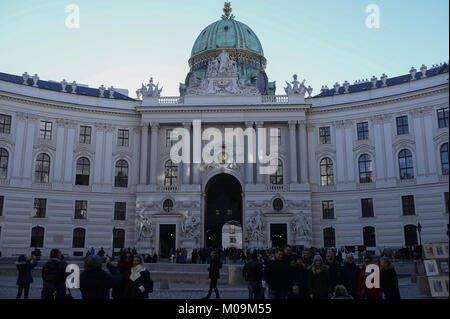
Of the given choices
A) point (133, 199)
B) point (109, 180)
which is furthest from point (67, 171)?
point (133, 199)

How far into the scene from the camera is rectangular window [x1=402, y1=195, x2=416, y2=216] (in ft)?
148

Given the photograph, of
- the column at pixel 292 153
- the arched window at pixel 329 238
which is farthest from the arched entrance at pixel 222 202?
the arched window at pixel 329 238

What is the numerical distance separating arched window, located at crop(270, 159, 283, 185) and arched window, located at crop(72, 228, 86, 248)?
21.3 m

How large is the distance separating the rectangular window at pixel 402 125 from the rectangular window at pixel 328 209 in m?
10.4

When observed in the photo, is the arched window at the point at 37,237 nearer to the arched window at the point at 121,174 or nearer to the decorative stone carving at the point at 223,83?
the arched window at the point at 121,174

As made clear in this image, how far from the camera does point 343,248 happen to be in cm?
4475

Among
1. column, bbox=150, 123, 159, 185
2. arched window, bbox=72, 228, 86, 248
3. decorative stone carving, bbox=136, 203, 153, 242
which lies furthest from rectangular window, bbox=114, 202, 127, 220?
column, bbox=150, 123, 159, 185

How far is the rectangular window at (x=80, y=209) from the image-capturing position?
48.5m

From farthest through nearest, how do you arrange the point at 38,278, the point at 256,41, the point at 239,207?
1. the point at 256,41
2. the point at 239,207
3. the point at 38,278

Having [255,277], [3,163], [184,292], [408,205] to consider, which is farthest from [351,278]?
[3,163]

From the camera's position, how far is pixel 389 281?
1154 cm

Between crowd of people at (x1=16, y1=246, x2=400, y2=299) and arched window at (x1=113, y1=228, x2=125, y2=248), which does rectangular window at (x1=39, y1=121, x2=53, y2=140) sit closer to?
arched window at (x1=113, y1=228, x2=125, y2=248)
